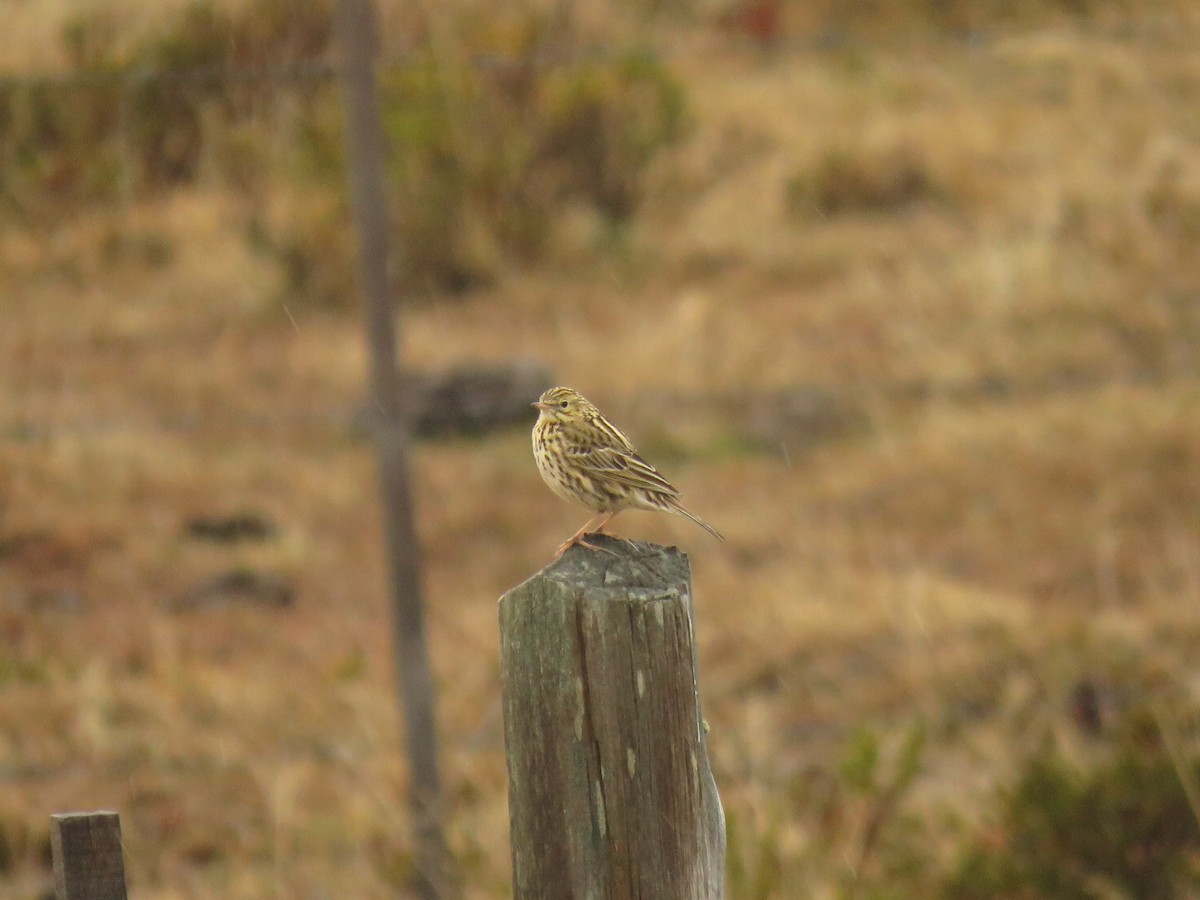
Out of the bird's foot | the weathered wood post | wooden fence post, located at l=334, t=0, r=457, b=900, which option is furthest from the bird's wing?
wooden fence post, located at l=334, t=0, r=457, b=900

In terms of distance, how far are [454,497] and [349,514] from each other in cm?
58

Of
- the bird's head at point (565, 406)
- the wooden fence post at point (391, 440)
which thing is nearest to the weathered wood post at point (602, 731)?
the bird's head at point (565, 406)

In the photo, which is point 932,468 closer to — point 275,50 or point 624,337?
point 624,337

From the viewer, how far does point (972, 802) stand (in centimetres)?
577

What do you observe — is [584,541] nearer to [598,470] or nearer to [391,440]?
[598,470]

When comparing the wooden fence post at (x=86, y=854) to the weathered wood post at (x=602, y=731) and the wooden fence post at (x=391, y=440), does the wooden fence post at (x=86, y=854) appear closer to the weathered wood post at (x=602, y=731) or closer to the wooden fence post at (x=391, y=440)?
the weathered wood post at (x=602, y=731)

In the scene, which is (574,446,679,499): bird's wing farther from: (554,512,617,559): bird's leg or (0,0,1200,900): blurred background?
(0,0,1200,900): blurred background

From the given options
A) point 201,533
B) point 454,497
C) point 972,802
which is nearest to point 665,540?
point 454,497

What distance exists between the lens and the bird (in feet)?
10.5

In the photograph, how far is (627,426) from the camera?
1010 cm

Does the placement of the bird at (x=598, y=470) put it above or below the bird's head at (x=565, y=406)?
below

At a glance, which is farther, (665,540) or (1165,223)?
(1165,223)

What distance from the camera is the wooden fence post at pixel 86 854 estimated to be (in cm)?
212

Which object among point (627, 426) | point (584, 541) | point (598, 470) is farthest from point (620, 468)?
point (627, 426)
